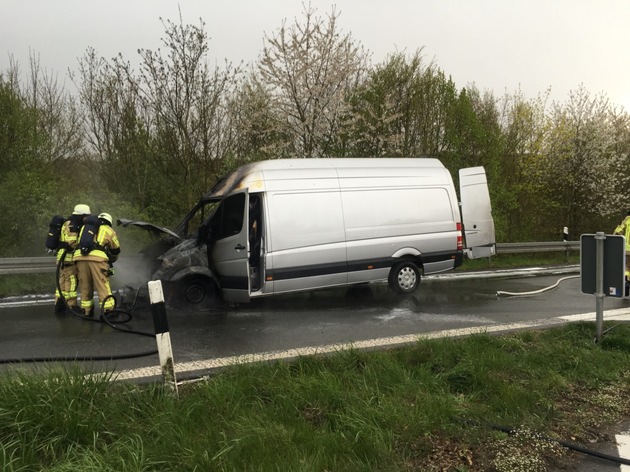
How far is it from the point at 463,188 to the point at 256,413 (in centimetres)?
851

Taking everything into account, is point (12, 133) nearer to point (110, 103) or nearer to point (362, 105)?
point (110, 103)

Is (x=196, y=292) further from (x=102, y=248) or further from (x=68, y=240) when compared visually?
(x=68, y=240)

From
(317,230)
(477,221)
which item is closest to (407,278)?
(317,230)

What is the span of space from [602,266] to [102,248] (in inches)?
253

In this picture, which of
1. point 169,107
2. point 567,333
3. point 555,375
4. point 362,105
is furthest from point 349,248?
point 362,105

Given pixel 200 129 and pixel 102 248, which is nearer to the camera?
pixel 102 248

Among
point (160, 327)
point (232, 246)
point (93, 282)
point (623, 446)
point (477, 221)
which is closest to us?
point (623, 446)

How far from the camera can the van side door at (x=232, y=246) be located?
295 inches

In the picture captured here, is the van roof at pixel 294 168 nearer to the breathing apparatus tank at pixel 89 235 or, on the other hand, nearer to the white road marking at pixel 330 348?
the breathing apparatus tank at pixel 89 235

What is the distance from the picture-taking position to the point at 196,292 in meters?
7.88

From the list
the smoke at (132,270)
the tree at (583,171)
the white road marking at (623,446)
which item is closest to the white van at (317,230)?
the smoke at (132,270)

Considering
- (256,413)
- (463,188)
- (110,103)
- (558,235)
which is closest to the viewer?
(256,413)

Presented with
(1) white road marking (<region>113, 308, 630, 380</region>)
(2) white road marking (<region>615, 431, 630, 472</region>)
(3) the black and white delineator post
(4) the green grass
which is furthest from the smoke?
(2) white road marking (<region>615, 431, 630, 472</region>)

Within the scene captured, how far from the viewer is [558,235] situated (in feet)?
66.5
